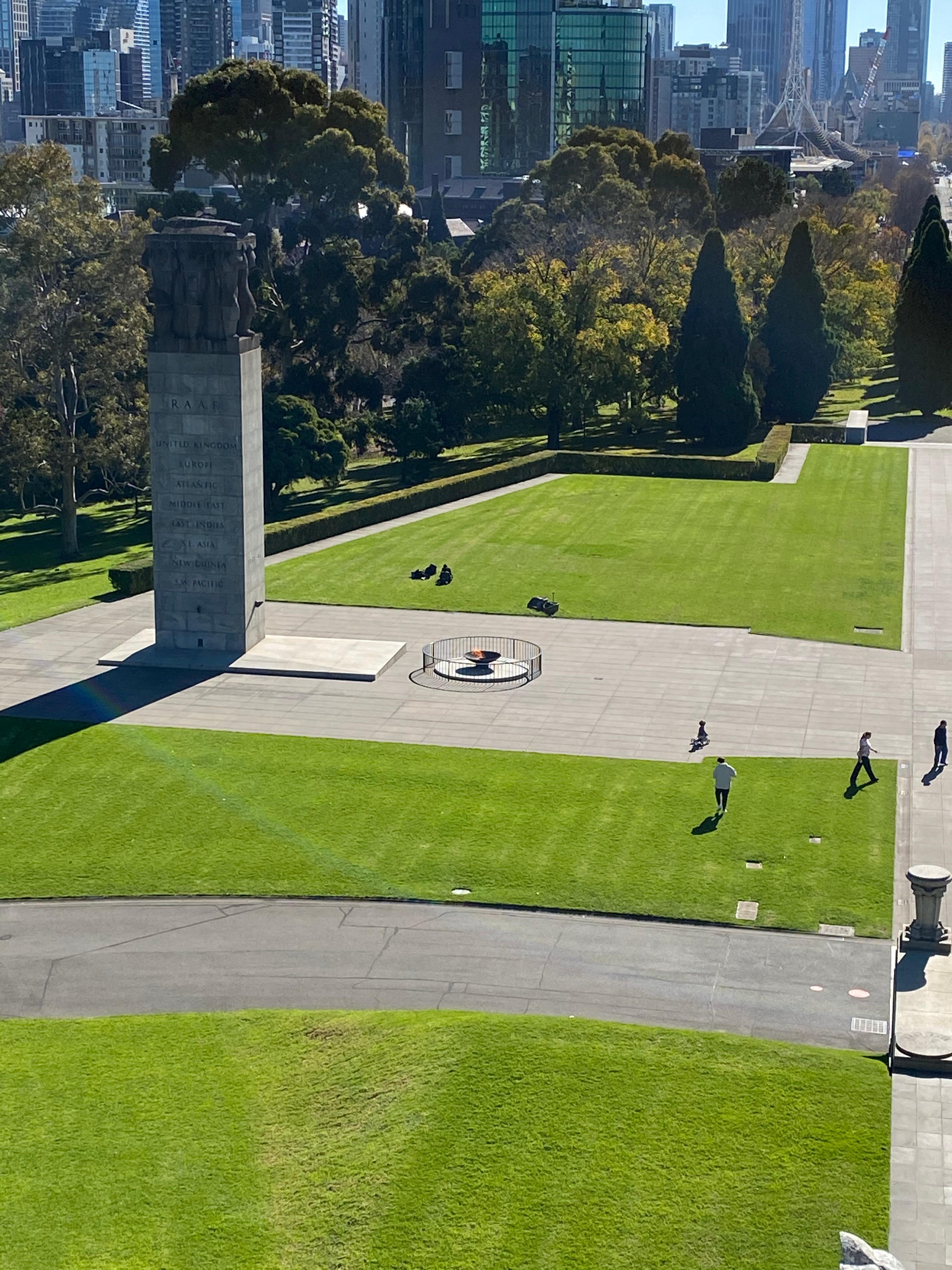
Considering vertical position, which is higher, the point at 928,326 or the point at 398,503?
the point at 928,326

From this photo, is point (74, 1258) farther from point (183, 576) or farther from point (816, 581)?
point (816, 581)

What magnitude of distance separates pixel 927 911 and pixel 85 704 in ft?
78.0

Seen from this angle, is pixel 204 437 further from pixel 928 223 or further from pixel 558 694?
pixel 928 223

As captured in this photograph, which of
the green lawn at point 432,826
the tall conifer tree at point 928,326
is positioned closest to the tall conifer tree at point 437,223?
the tall conifer tree at point 928,326

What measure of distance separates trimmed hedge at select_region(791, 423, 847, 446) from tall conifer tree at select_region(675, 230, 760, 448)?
4.90 meters

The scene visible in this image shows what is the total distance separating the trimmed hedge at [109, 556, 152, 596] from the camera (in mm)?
56125

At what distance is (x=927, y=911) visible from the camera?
29562mm

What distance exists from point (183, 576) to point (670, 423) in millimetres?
53377

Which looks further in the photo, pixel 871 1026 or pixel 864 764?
pixel 864 764

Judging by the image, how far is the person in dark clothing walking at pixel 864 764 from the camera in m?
37.5

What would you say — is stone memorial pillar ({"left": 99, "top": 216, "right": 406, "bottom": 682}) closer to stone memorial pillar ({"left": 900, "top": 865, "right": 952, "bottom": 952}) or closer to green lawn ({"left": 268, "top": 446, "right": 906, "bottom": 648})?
green lawn ({"left": 268, "top": 446, "right": 906, "bottom": 648})

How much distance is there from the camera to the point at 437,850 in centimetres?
3438

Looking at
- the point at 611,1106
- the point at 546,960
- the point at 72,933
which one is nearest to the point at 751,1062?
the point at 611,1106

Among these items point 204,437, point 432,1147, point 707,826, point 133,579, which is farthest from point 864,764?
point 133,579
